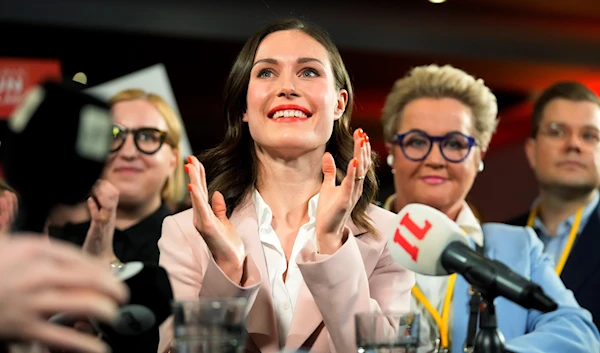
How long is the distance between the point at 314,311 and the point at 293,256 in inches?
7.4

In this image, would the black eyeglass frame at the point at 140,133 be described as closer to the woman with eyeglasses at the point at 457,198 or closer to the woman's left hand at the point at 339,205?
the woman with eyeglasses at the point at 457,198

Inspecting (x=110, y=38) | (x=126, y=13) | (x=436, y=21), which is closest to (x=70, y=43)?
(x=110, y=38)

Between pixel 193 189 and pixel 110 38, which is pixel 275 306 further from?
pixel 110 38

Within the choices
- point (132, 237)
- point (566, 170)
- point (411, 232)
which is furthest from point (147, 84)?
point (411, 232)

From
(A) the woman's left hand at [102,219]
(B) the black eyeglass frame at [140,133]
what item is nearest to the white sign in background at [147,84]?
(B) the black eyeglass frame at [140,133]

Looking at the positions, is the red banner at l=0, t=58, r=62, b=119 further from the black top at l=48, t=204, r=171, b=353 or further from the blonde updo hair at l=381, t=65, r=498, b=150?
the blonde updo hair at l=381, t=65, r=498, b=150

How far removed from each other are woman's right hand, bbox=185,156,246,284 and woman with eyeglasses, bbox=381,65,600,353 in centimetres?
95

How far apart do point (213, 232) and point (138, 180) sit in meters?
1.50

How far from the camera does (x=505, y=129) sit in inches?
382

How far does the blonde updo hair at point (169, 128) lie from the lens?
11.0 feet

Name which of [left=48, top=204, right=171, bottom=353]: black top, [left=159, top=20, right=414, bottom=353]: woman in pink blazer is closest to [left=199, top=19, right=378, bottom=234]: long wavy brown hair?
[left=159, top=20, right=414, bottom=353]: woman in pink blazer

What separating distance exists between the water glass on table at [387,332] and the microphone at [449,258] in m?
0.09

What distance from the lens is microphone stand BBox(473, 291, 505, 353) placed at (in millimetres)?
1320

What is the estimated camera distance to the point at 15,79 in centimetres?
509
